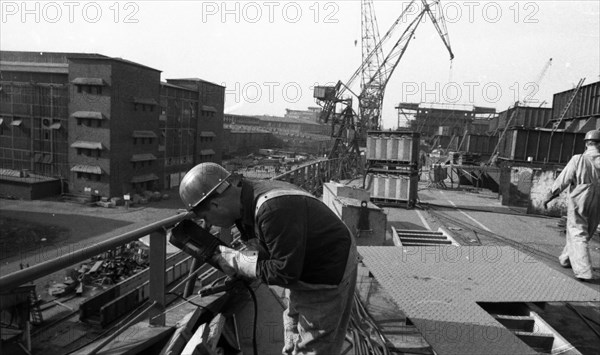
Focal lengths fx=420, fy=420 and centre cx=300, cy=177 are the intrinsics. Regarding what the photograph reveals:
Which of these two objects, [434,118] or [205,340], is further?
[434,118]

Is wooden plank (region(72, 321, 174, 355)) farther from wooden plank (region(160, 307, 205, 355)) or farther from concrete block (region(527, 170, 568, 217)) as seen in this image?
concrete block (region(527, 170, 568, 217))

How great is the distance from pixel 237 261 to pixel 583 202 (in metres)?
6.04

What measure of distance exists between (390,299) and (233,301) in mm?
1556

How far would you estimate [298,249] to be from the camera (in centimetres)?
230

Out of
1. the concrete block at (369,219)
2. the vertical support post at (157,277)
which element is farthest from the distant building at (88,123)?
the vertical support post at (157,277)

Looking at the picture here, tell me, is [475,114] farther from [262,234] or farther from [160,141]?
[262,234]

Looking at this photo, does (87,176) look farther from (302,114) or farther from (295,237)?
(302,114)

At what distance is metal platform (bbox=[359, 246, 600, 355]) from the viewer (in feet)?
11.6

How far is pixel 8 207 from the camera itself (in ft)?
115

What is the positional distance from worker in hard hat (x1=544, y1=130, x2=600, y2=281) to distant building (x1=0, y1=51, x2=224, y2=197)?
3685 cm

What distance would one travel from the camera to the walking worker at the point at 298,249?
2334mm

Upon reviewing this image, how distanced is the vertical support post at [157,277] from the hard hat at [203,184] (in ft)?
2.39

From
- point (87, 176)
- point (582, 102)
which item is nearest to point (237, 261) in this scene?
point (582, 102)

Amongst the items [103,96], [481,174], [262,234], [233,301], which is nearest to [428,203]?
[481,174]
